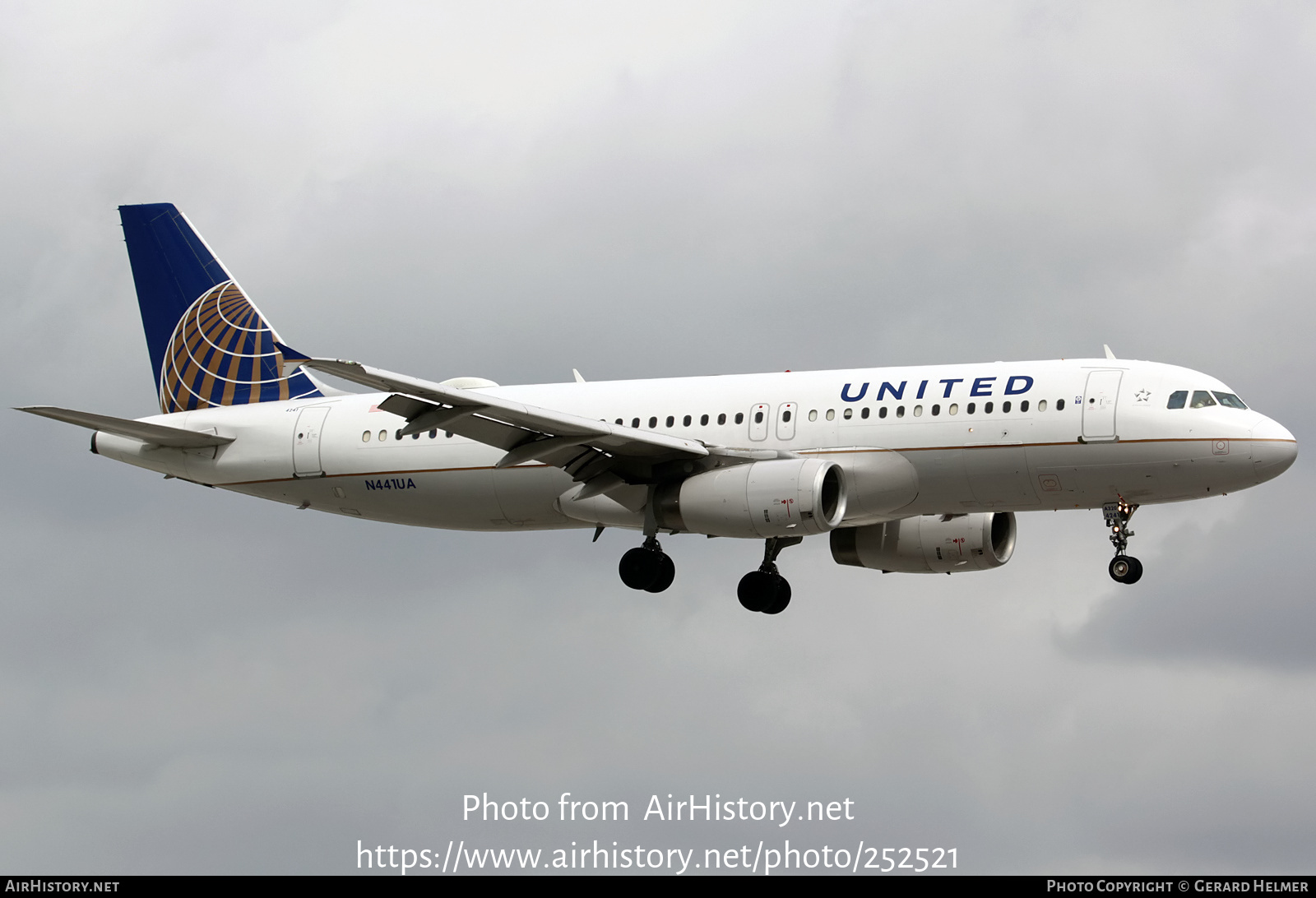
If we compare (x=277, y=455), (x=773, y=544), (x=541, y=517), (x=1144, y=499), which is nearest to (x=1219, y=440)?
(x=1144, y=499)

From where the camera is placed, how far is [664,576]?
43.7 meters

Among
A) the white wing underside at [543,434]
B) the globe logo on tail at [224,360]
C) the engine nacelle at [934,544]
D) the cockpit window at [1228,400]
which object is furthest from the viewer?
the globe logo on tail at [224,360]

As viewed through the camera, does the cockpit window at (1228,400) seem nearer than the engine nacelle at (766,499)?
No

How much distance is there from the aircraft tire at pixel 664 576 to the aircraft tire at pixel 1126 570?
33.3 ft

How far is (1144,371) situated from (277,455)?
21.9 m

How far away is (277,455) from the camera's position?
4800 centimetres

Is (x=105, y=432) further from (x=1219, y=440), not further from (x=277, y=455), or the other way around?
(x=1219, y=440)

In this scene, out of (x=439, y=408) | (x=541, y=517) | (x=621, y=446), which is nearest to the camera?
(x=439, y=408)

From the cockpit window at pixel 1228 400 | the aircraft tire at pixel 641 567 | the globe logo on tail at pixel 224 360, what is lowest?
the aircraft tire at pixel 641 567

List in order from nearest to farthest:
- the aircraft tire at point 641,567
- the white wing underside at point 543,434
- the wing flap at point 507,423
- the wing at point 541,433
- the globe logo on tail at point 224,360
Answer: the wing flap at point 507,423
the wing at point 541,433
the white wing underside at point 543,434
the aircraft tire at point 641,567
the globe logo on tail at point 224,360

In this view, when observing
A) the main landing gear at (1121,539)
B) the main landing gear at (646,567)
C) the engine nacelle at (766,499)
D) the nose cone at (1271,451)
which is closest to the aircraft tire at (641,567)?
the main landing gear at (646,567)

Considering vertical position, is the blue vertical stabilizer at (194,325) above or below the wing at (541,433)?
above

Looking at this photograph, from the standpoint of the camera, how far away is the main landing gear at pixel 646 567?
4344 centimetres

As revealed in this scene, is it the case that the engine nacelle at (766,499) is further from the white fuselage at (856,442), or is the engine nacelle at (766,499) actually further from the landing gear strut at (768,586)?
the landing gear strut at (768,586)
